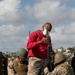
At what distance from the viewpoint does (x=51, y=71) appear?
22.9 meters

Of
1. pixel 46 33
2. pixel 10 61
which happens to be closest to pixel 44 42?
pixel 46 33

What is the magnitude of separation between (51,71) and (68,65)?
512 mm

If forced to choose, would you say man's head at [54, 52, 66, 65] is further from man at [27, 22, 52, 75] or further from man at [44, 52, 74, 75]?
man at [27, 22, 52, 75]

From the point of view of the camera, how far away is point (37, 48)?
74.7ft

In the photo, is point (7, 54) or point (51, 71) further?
point (7, 54)

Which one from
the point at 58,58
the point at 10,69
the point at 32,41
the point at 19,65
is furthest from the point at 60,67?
the point at 10,69

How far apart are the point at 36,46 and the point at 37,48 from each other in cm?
10

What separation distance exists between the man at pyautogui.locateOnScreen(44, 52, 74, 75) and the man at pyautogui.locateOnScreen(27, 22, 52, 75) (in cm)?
33

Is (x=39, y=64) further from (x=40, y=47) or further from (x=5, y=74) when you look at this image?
(x=5, y=74)

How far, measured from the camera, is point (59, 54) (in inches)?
898

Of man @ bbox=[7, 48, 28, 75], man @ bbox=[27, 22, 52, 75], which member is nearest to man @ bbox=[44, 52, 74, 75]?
man @ bbox=[27, 22, 52, 75]

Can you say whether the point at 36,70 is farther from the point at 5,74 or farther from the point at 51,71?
the point at 5,74

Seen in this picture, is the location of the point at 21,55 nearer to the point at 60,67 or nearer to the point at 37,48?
the point at 37,48

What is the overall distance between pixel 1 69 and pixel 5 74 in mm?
462
